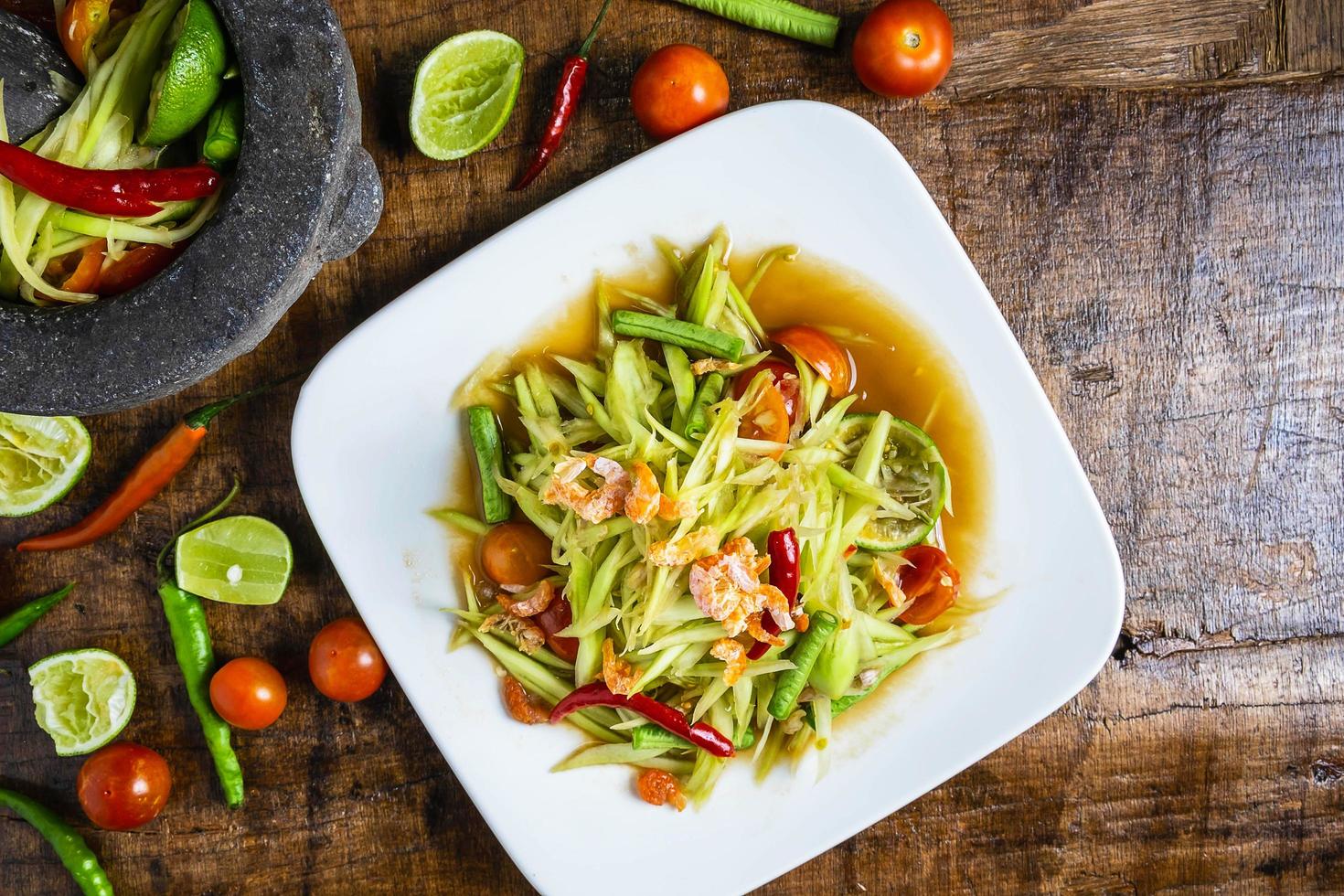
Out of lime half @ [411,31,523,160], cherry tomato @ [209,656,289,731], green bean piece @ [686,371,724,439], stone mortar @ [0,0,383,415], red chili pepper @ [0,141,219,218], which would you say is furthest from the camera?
cherry tomato @ [209,656,289,731]

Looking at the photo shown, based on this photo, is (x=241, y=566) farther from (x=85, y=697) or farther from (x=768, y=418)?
(x=768, y=418)

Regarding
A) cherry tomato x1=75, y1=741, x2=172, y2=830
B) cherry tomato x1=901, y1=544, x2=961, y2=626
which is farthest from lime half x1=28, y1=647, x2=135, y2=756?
cherry tomato x1=901, y1=544, x2=961, y2=626

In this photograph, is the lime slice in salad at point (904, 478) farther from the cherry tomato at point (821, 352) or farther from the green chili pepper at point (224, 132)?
the green chili pepper at point (224, 132)

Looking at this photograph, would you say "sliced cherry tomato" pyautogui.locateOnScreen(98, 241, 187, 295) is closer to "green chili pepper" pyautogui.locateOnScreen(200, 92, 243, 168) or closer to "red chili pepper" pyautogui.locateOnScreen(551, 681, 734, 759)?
"green chili pepper" pyautogui.locateOnScreen(200, 92, 243, 168)

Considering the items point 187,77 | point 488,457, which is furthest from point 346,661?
point 187,77

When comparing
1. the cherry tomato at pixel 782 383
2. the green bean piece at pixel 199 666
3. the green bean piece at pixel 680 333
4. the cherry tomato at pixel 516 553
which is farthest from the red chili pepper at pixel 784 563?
the green bean piece at pixel 199 666

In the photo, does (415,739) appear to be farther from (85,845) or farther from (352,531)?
(85,845)

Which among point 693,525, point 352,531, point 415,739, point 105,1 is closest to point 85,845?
point 415,739
